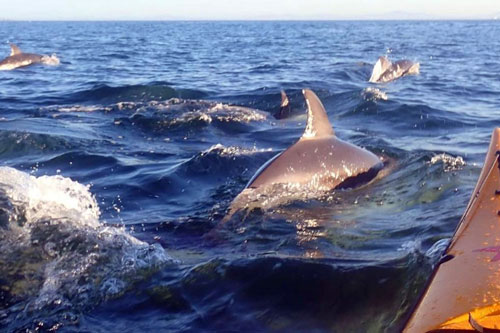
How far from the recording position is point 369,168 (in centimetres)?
859

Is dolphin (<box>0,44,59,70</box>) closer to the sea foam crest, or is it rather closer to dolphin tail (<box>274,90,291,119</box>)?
dolphin tail (<box>274,90,291,119</box>)

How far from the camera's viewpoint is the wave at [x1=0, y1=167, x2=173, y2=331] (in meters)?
5.06

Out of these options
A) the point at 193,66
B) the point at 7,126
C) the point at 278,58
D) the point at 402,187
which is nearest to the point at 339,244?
the point at 402,187

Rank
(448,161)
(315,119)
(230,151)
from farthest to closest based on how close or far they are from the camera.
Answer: (230,151)
(448,161)
(315,119)

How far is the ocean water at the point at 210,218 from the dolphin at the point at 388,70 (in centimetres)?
440

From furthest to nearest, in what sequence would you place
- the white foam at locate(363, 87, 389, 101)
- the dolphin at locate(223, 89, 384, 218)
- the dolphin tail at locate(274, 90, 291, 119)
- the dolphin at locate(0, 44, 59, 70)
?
the dolphin at locate(0, 44, 59, 70), the white foam at locate(363, 87, 389, 101), the dolphin tail at locate(274, 90, 291, 119), the dolphin at locate(223, 89, 384, 218)

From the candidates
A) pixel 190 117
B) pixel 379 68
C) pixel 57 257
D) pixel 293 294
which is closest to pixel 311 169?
pixel 293 294

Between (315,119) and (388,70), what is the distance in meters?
13.3

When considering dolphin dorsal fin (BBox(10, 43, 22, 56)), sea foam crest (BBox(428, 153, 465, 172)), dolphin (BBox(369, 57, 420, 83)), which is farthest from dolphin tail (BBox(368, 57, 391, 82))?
dolphin dorsal fin (BBox(10, 43, 22, 56))

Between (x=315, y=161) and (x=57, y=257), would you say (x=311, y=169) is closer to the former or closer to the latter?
(x=315, y=161)

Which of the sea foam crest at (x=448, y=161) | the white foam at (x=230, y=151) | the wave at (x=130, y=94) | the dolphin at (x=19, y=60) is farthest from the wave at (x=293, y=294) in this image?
the dolphin at (x=19, y=60)

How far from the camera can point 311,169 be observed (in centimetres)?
795

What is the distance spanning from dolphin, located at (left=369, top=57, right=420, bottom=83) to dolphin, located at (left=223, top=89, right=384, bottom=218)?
12102mm

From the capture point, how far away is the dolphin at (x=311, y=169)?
295 inches
